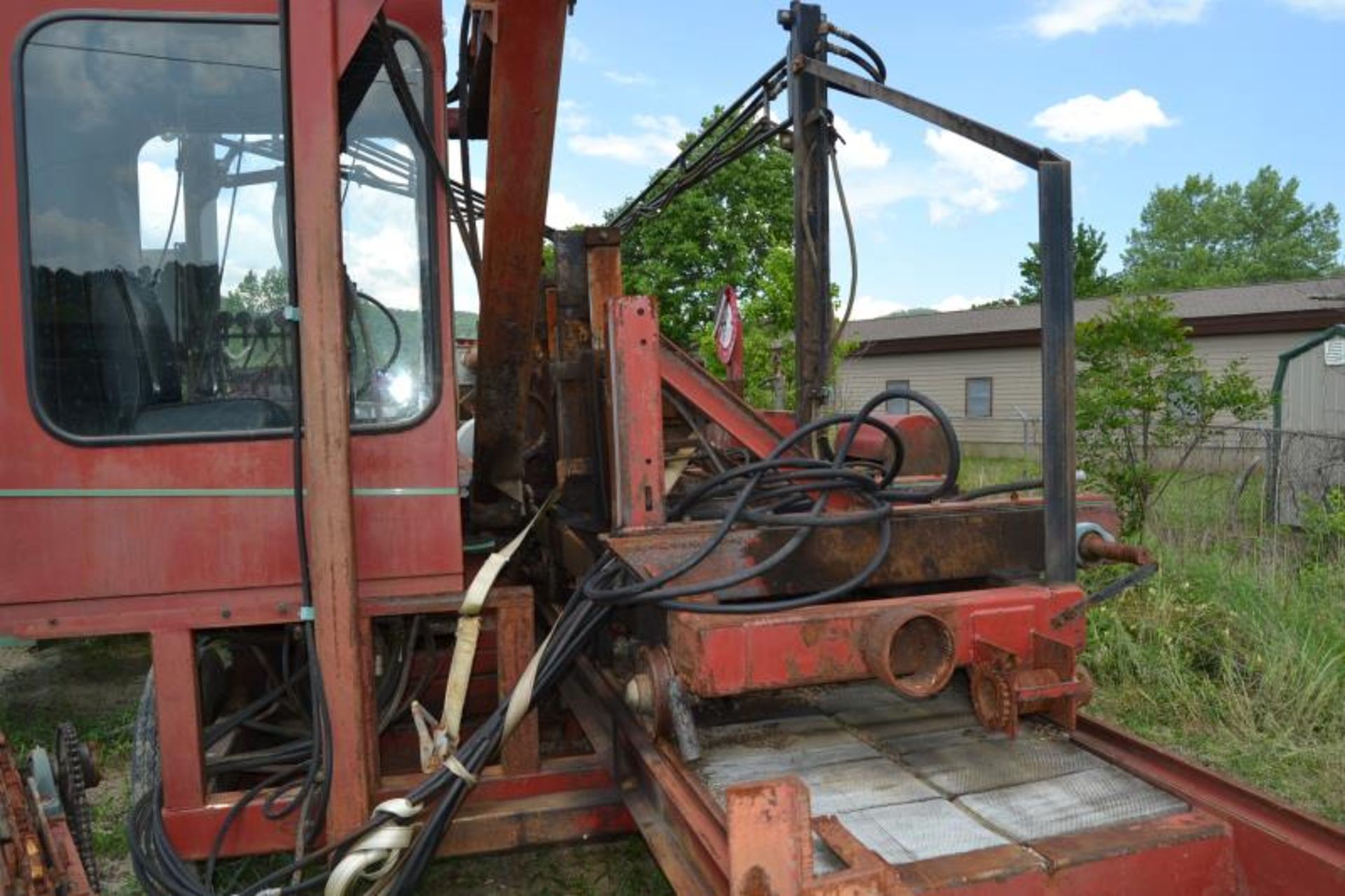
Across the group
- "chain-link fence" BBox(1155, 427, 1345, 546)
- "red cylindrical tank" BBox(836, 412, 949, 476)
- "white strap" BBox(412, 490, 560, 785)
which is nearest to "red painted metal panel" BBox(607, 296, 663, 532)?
"white strap" BBox(412, 490, 560, 785)

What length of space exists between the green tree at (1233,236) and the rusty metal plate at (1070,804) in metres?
56.9

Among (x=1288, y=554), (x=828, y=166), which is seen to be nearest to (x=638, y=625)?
(x=828, y=166)

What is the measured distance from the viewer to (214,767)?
3107 millimetres

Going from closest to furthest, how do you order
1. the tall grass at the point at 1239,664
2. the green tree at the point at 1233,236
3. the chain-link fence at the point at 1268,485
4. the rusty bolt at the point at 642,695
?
1. the rusty bolt at the point at 642,695
2. the tall grass at the point at 1239,664
3. the chain-link fence at the point at 1268,485
4. the green tree at the point at 1233,236

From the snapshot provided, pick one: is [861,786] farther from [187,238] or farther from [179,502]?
[187,238]

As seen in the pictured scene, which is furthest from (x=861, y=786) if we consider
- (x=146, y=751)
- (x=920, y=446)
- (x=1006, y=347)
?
(x=1006, y=347)

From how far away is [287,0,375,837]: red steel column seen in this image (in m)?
2.68

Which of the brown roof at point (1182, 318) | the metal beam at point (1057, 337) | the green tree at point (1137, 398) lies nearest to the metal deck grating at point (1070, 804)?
the metal beam at point (1057, 337)

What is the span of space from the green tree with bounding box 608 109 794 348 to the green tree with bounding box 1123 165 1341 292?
108 ft

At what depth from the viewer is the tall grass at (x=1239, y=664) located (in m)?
4.09

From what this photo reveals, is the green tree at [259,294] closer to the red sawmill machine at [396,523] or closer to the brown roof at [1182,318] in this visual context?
the red sawmill machine at [396,523]

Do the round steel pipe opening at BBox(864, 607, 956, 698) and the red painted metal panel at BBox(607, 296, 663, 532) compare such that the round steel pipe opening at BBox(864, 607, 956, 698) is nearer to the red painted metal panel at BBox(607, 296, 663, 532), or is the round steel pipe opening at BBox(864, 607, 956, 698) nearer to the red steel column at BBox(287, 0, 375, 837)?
the red painted metal panel at BBox(607, 296, 663, 532)

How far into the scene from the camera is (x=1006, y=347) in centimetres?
2541

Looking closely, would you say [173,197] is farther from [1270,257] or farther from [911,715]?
[1270,257]
